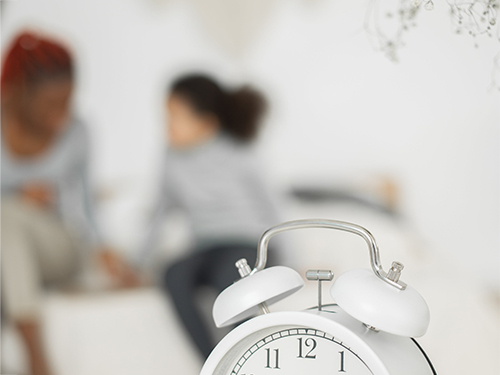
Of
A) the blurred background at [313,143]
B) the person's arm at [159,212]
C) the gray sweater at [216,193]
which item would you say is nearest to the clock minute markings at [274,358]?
the blurred background at [313,143]

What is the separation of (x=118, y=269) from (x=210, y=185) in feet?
1.17

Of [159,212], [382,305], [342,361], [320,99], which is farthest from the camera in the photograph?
[159,212]

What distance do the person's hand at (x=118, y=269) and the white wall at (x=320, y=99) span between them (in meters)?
0.05

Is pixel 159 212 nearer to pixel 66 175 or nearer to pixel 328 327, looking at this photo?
pixel 66 175

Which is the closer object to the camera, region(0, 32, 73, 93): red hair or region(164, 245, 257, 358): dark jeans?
region(164, 245, 257, 358): dark jeans

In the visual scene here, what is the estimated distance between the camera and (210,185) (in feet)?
4.61

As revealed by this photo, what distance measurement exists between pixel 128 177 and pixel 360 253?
0.67 meters

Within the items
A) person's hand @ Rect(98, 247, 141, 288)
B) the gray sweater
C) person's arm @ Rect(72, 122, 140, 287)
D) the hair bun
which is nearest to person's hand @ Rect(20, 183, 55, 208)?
person's arm @ Rect(72, 122, 140, 287)

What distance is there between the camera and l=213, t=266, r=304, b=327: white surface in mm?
818

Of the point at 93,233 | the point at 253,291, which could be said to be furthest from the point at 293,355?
the point at 93,233

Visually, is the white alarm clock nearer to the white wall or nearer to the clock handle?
the clock handle

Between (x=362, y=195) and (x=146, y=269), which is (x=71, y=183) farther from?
(x=362, y=195)

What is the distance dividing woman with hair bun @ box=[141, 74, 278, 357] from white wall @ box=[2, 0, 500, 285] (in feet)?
0.17

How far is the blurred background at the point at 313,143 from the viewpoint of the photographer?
3.85 feet
